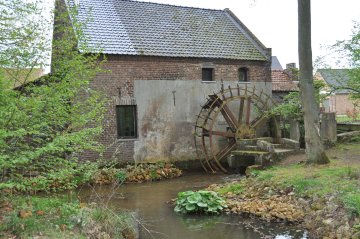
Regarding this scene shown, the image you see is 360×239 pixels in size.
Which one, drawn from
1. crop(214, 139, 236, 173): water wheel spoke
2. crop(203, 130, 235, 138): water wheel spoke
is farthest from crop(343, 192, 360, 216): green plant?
crop(214, 139, 236, 173): water wheel spoke

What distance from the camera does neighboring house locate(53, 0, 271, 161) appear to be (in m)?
14.0

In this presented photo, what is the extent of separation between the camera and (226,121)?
614 inches

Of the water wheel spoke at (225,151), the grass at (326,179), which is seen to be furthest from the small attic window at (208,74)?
the grass at (326,179)

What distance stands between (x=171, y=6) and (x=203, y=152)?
7.01m

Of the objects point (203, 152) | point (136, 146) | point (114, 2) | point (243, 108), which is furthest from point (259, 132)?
point (114, 2)

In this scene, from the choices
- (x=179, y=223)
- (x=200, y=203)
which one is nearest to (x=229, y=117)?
(x=200, y=203)

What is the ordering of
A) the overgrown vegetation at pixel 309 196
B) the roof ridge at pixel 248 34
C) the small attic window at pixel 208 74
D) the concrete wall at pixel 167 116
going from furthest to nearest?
the roof ridge at pixel 248 34
the small attic window at pixel 208 74
the concrete wall at pixel 167 116
the overgrown vegetation at pixel 309 196

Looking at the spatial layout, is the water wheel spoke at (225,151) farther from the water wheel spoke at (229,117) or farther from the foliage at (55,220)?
the foliage at (55,220)

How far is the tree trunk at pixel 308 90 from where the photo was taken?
31.1 ft

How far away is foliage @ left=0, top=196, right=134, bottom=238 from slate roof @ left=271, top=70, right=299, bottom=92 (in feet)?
43.8

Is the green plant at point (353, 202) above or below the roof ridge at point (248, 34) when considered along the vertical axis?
below

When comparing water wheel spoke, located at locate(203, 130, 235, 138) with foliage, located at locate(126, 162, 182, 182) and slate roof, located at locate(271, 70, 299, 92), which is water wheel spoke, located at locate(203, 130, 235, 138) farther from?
slate roof, located at locate(271, 70, 299, 92)

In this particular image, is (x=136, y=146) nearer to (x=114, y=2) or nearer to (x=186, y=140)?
(x=186, y=140)

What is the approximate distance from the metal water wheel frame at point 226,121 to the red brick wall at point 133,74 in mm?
1188
